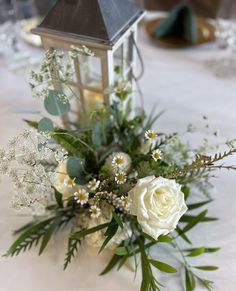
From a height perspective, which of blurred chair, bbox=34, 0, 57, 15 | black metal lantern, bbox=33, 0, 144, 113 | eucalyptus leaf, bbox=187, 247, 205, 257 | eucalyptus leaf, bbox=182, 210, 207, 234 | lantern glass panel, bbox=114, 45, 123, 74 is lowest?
eucalyptus leaf, bbox=187, 247, 205, 257

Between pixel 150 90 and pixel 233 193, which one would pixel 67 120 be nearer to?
pixel 150 90

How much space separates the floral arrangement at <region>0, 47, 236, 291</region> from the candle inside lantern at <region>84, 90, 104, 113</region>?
5 cm

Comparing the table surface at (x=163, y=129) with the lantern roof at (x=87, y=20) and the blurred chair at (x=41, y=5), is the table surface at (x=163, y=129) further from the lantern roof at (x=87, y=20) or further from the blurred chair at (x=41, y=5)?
the lantern roof at (x=87, y=20)

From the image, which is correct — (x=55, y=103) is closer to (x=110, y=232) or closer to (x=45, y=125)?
(x=45, y=125)

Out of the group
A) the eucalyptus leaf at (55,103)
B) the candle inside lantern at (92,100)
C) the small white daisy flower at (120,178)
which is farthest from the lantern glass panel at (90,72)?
the small white daisy flower at (120,178)

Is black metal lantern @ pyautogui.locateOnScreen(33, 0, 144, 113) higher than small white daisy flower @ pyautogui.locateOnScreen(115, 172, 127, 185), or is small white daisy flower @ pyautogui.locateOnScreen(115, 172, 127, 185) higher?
black metal lantern @ pyautogui.locateOnScreen(33, 0, 144, 113)

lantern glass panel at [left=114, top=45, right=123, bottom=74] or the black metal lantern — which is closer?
the black metal lantern

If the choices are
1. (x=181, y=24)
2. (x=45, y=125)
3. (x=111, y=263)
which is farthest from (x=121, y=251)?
(x=181, y=24)

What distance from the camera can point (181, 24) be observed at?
44.9 inches

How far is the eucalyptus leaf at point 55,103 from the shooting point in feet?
1.95

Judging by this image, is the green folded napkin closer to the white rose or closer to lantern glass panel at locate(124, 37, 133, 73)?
lantern glass panel at locate(124, 37, 133, 73)

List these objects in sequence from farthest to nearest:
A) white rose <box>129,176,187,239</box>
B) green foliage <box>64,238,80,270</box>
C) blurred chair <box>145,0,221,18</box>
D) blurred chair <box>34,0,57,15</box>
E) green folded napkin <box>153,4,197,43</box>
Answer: blurred chair <box>145,0,221,18</box>
blurred chair <box>34,0,57,15</box>
green folded napkin <box>153,4,197,43</box>
green foliage <box>64,238,80,270</box>
white rose <box>129,176,187,239</box>

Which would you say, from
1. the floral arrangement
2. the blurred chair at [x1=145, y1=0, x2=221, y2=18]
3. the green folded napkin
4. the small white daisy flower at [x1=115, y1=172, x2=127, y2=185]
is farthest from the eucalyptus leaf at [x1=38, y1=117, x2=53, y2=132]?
the blurred chair at [x1=145, y1=0, x2=221, y2=18]

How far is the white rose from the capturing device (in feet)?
1.67
